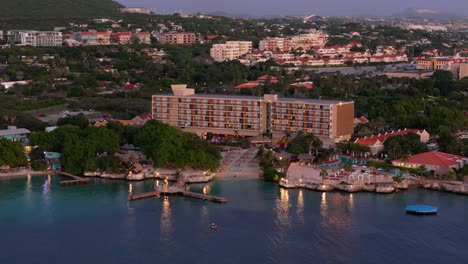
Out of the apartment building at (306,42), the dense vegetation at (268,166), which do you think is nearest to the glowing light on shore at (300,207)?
the dense vegetation at (268,166)

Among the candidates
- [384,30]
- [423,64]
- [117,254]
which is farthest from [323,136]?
[384,30]

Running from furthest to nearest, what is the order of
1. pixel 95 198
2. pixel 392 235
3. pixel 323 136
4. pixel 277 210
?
pixel 323 136, pixel 95 198, pixel 277 210, pixel 392 235

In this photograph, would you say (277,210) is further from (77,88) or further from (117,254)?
(77,88)

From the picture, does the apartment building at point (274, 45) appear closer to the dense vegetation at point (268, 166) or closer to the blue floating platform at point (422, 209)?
the dense vegetation at point (268, 166)

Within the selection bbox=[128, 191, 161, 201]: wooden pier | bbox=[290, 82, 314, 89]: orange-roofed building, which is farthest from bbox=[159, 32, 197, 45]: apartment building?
bbox=[128, 191, 161, 201]: wooden pier

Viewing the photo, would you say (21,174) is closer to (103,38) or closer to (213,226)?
(213,226)

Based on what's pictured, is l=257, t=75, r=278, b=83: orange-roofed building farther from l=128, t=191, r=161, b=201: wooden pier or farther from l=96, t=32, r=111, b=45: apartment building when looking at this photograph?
l=128, t=191, r=161, b=201: wooden pier

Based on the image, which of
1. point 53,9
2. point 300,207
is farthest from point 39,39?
point 300,207
